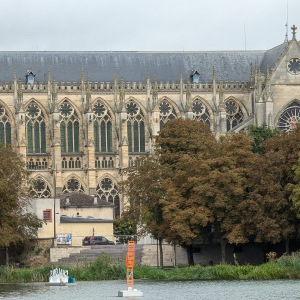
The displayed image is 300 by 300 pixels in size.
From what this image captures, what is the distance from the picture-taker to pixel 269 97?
145 metres

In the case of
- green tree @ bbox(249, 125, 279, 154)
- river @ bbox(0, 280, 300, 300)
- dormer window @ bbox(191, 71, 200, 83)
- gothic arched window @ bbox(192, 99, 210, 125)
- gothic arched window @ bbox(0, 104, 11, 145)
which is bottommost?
river @ bbox(0, 280, 300, 300)

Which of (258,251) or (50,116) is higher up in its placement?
(50,116)

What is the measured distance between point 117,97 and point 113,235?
20.4 metres

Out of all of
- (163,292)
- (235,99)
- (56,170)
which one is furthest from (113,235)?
(163,292)

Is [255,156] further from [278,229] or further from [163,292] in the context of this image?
[163,292]

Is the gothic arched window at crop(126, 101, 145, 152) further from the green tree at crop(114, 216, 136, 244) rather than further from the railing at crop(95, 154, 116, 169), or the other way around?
the green tree at crop(114, 216, 136, 244)

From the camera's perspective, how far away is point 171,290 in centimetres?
8800

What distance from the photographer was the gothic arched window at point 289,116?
146 meters

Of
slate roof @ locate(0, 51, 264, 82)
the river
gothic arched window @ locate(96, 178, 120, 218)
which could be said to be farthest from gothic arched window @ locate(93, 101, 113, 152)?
the river

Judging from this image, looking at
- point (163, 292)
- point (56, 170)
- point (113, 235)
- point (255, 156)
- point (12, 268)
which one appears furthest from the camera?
point (56, 170)

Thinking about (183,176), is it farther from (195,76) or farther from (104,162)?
(195,76)

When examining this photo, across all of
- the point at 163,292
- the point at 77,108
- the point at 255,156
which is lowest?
the point at 163,292

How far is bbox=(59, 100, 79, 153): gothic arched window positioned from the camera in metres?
146

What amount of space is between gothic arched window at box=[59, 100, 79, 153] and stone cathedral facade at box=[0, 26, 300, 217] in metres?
0.09
